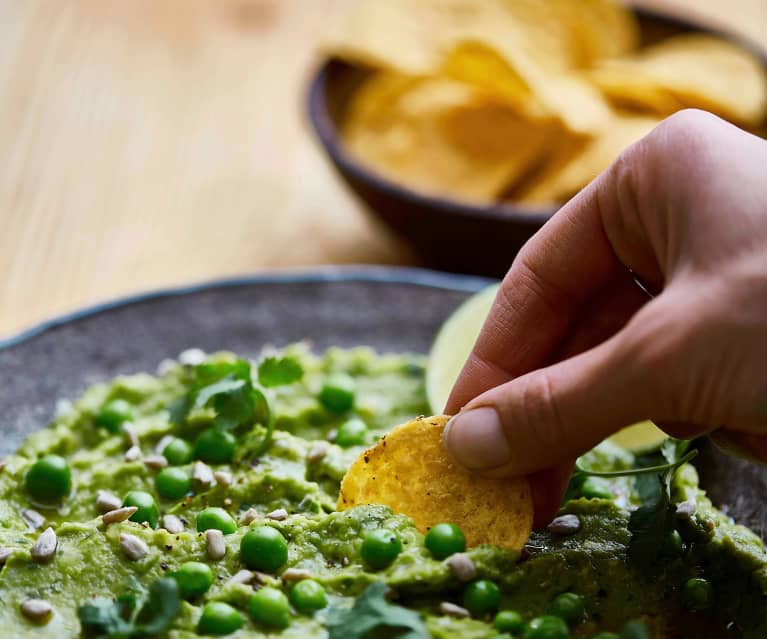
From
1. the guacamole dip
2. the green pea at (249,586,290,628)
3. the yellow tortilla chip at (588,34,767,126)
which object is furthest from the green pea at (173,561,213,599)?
the yellow tortilla chip at (588,34,767,126)

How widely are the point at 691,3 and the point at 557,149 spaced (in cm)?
211

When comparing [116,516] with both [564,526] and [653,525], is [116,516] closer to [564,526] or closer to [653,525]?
[564,526]

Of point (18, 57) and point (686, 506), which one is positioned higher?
point (18, 57)

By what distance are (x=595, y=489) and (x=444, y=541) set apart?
63 centimetres

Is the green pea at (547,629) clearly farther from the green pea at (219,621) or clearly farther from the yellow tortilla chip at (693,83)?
the yellow tortilla chip at (693,83)

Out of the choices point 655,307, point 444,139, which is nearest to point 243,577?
point 655,307

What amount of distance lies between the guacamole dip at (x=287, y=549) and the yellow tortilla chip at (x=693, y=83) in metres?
1.87

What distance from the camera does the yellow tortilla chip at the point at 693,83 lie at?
4.22m

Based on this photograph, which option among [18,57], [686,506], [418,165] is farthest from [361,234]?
[686,506]

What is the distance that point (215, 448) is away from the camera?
2734 mm

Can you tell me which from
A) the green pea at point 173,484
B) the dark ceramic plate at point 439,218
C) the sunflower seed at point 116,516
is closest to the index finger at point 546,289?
the green pea at point 173,484

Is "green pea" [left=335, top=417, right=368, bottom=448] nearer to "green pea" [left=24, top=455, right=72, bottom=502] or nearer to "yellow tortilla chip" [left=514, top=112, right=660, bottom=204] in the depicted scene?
"green pea" [left=24, top=455, right=72, bottom=502]

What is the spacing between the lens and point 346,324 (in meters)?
3.63

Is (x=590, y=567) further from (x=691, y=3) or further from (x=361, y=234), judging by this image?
(x=691, y=3)
